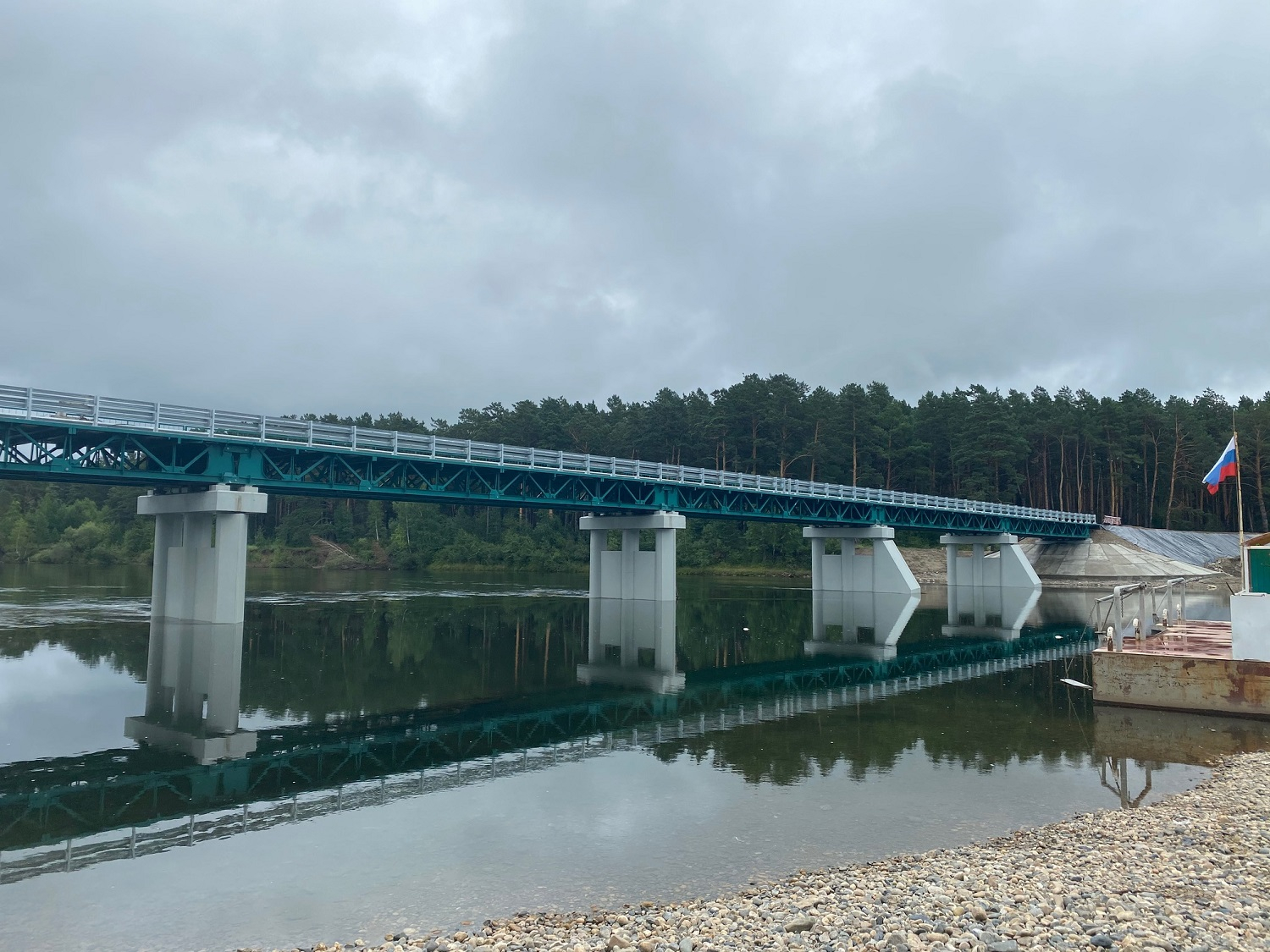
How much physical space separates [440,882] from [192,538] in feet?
112

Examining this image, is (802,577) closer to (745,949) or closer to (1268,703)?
(1268,703)

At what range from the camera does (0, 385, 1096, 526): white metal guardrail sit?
32625 mm

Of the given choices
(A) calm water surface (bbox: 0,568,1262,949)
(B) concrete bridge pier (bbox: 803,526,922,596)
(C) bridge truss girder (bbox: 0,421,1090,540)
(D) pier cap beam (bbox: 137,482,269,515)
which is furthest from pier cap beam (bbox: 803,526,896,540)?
(D) pier cap beam (bbox: 137,482,269,515)

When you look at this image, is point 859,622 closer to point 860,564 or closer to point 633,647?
point 633,647

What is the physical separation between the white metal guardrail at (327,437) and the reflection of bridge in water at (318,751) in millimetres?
9828

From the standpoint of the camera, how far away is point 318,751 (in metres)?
18.5

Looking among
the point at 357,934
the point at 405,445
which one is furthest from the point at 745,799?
the point at 405,445

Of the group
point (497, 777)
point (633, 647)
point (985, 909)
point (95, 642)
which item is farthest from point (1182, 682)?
point (95, 642)

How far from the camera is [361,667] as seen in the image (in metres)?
30.7

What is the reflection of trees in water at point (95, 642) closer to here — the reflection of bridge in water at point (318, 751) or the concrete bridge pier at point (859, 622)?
the reflection of bridge in water at point (318, 751)

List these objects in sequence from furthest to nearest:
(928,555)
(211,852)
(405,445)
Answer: (928,555) → (405,445) → (211,852)

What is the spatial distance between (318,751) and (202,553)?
81.6 feet

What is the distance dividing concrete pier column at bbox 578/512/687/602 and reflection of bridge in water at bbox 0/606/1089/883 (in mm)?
23802

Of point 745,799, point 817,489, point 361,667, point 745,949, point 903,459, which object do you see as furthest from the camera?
point 903,459
